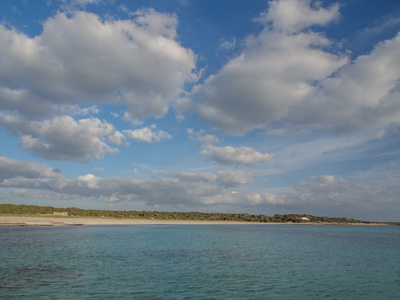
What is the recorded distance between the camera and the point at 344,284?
2672cm

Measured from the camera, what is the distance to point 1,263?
32.1 metres

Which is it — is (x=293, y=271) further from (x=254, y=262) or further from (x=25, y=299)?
(x=25, y=299)

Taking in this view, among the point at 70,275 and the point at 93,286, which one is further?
the point at 70,275

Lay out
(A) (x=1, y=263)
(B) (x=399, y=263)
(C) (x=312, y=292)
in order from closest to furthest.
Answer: (C) (x=312, y=292), (A) (x=1, y=263), (B) (x=399, y=263)

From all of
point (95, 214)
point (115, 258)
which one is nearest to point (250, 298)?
point (115, 258)

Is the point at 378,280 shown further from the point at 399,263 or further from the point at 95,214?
the point at 95,214

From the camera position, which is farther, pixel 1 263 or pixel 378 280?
pixel 1 263

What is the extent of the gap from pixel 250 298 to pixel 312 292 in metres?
6.13

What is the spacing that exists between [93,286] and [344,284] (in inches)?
917

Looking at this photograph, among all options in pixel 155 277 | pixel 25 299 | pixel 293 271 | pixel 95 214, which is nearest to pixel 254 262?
pixel 293 271

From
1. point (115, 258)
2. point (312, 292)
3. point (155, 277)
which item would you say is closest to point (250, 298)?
point (312, 292)

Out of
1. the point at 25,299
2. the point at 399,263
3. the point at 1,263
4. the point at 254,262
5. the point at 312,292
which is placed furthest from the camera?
the point at 399,263

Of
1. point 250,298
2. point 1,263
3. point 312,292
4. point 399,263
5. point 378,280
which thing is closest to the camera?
point 250,298

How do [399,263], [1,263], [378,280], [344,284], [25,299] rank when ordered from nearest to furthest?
[25,299] → [344,284] → [378,280] → [1,263] → [399,263]
